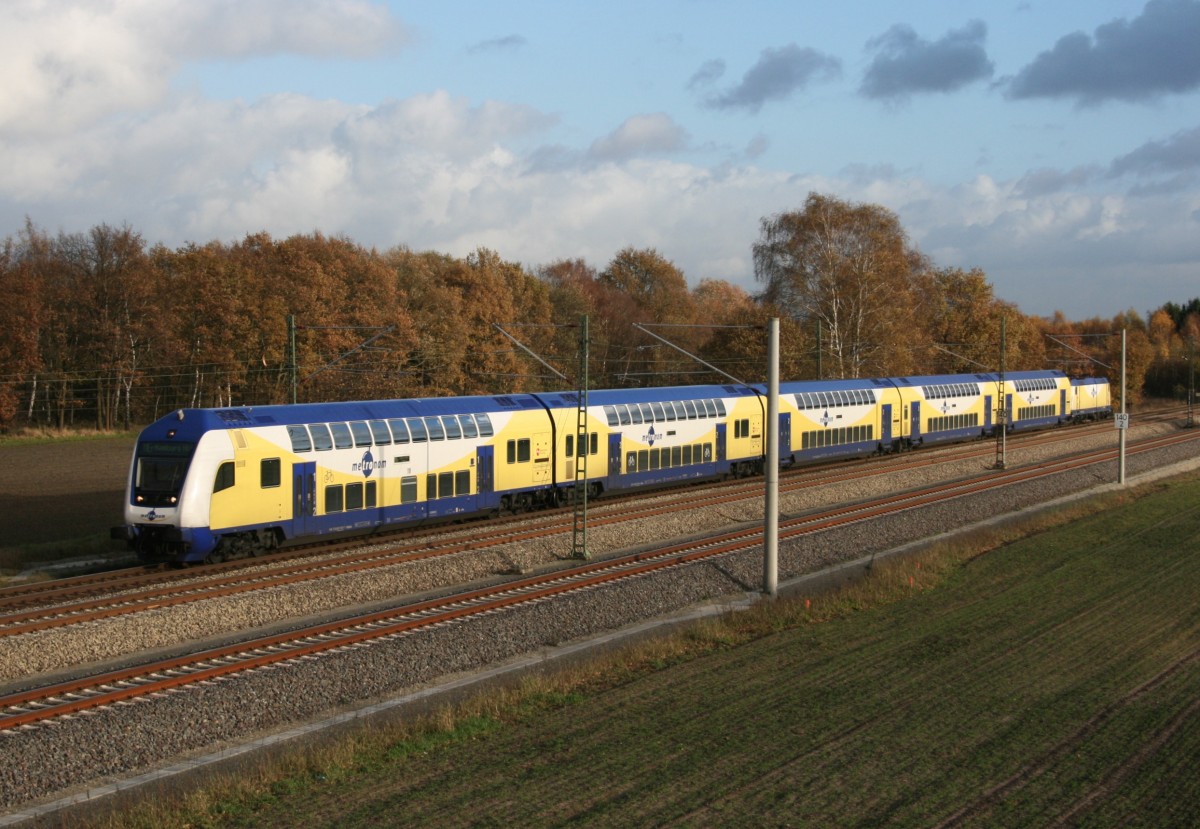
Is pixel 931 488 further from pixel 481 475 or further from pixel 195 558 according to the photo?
pixel 195 558

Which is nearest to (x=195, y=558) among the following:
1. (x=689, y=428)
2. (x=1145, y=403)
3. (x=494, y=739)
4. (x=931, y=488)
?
(x=494, y=739)

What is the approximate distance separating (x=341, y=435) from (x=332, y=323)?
37.5m

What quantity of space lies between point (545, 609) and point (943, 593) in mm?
8965

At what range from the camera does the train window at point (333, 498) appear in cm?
2827

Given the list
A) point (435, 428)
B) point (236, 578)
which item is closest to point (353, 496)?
point (435, 428)

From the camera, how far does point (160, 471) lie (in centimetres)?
2569

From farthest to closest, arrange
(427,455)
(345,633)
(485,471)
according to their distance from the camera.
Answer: (485,471), (427,455), (345,633)

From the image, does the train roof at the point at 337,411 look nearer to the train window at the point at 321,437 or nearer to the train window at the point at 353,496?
the train window at the point at 321,437

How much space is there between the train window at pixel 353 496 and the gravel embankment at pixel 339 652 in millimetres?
3671

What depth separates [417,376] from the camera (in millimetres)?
62062

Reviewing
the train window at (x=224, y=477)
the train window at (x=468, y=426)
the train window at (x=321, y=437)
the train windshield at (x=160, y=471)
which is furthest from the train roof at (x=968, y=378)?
the train windshield at (x=160, y=471)

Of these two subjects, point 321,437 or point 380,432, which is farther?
point 380,432

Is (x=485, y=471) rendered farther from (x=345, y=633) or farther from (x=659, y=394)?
(x=345, y=633)

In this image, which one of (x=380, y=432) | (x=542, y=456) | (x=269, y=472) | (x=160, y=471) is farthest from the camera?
(x=542, y=456)
